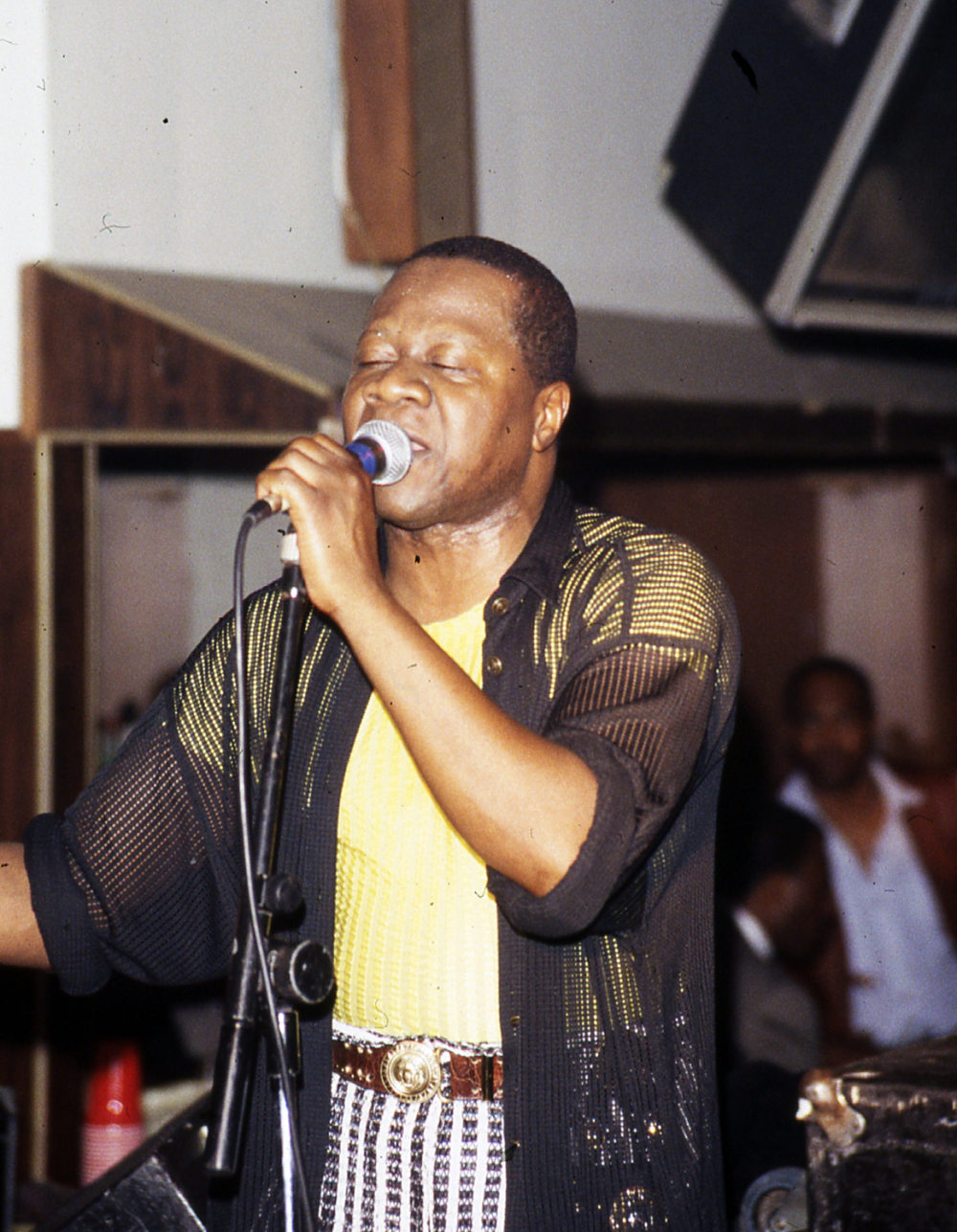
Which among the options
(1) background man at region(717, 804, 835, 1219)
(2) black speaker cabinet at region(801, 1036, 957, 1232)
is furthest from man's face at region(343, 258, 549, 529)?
(1) background man at region(717, 804, 835, 1219)

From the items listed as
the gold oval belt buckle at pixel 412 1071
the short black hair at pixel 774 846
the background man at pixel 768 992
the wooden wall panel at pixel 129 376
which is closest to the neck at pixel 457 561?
the gold oval belt buckle at pixel 412 1071

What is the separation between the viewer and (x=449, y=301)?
1586 mm

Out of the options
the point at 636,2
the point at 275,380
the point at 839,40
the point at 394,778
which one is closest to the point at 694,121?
the point at 636,2

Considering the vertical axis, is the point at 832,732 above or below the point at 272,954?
below

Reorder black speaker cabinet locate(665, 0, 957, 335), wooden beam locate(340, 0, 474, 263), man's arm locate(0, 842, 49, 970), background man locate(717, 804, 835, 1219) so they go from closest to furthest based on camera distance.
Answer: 1. man's arm locate(0, 842, 49, 970)
2. background man locate(717, 804, 835, 1219)
3. wooden beam locate(340, 0, 474, 263)
4. black speaker cabinet locate(665, 0, 957, 335)

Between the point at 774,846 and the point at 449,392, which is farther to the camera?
the point at 774,846

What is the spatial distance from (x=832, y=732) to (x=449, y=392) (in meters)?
3.47

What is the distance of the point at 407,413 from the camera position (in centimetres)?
150

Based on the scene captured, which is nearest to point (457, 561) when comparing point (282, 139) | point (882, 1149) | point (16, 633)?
point (882, 1149)

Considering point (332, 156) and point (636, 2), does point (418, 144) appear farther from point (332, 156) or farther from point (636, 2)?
point (636, 2)

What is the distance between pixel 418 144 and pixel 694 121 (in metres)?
1.28

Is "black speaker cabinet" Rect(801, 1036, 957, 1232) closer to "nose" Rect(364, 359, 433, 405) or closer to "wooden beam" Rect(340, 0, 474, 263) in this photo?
"nose" Rect(364, 359, 433, 405)

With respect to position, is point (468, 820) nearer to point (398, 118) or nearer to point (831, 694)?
point (398, 118)

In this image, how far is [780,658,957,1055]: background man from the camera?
14.2 ft
